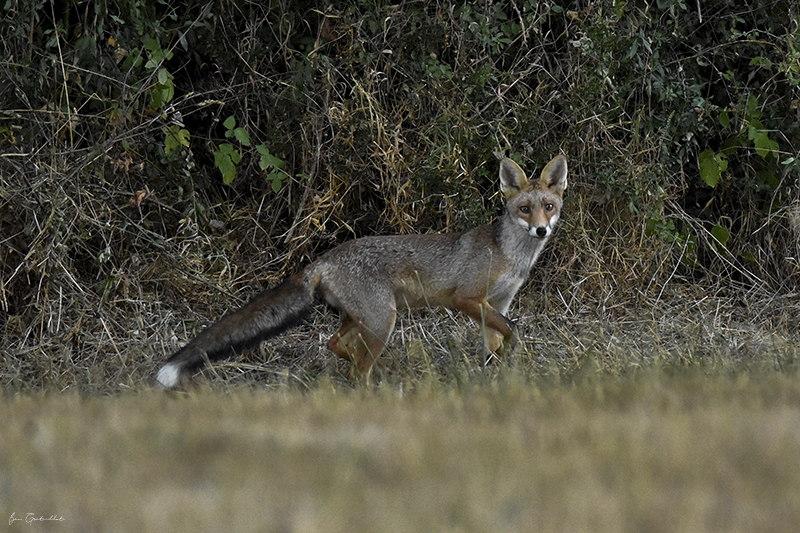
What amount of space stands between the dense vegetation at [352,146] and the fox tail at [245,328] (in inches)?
38.6

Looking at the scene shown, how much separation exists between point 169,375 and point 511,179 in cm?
275

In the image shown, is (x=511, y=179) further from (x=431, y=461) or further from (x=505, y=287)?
(x=431, y=461)

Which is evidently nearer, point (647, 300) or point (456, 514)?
point (456, 514)

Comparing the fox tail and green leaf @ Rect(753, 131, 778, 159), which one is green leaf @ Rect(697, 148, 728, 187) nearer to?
green leaf @ Rect(753, 131, 778, 159)

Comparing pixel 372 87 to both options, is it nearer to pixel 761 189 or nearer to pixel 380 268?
pixel 380 268

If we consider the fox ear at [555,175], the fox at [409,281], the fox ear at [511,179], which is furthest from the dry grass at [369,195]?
the fox ear at [555,175]

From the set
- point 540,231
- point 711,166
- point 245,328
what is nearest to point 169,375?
point 245,328

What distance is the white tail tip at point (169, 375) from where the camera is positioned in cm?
516

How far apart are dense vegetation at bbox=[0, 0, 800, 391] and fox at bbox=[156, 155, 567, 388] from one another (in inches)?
25.3

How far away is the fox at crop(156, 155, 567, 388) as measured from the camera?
5.80 m

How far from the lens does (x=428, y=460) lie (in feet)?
8.39

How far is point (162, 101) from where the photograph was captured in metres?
6.83

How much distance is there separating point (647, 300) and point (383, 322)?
2.46 m

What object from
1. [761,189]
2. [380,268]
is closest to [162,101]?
[380,268]
